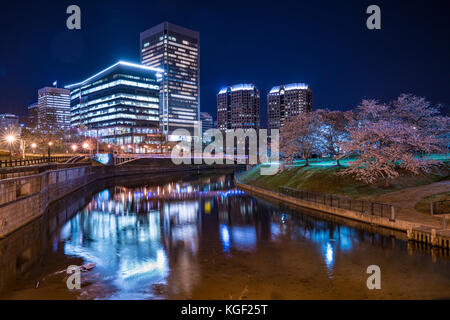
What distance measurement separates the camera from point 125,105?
6280 inches

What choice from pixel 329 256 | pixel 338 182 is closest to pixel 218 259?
pixel 329 256

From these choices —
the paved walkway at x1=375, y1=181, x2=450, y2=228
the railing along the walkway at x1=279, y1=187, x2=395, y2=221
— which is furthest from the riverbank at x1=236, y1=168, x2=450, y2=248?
the railing along the walkway at x1=279, y1=187, x2=395, y2=221

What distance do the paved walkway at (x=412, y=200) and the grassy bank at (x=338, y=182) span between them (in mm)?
1766

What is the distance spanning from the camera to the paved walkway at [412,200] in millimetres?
21717

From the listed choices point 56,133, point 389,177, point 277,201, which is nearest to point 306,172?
point 277,201

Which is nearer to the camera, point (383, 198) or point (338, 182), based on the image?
point (383, 198)

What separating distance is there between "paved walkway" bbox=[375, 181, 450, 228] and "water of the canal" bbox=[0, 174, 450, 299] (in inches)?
88.9

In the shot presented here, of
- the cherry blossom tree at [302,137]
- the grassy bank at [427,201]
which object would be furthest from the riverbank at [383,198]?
the cherry blossom tree at [302,137]

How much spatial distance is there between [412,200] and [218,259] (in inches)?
740

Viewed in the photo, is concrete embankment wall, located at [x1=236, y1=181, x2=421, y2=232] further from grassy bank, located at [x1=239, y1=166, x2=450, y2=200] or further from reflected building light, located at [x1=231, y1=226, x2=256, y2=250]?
reflected building light, located at [x1=231, y1=226, x2=256, y2=250]

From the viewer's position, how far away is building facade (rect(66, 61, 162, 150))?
160 m
